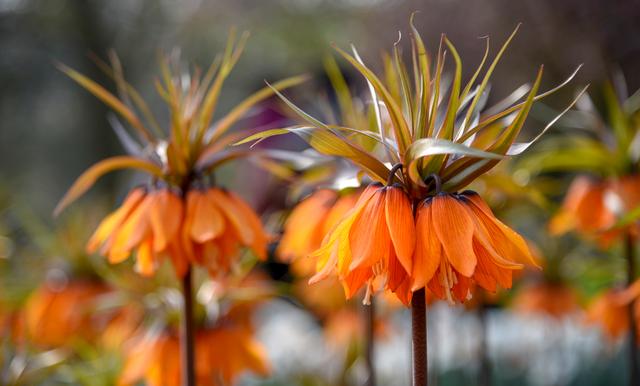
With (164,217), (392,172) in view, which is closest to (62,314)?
(164,217)

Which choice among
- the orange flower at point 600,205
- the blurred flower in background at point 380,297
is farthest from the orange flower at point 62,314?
the orange flower at point 600,205

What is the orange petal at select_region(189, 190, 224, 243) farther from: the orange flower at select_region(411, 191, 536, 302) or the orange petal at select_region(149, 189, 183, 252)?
the orange flower at select_region(411, 191, 536, 302)

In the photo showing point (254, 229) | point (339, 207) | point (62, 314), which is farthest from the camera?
Answer: point (62, 314)

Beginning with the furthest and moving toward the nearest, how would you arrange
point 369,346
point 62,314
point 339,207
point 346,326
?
point 346,326, point 62,314, point 369,346, point 339,207

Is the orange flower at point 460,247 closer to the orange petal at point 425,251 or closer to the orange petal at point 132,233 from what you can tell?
the orange petal at point 425,251

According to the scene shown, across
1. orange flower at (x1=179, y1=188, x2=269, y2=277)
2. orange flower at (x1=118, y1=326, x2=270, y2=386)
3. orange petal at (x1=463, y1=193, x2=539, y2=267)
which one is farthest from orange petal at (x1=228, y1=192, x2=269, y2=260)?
orange petal at (x1=463, y1=193, x2=539, y2=267)

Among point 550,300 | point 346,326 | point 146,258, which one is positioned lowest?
point 346,326

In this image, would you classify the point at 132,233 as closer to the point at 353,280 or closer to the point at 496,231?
the point at 353,280
